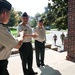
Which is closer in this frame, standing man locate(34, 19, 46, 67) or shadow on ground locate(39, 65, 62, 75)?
shadow on ground locate(39, 65, 62, 75)

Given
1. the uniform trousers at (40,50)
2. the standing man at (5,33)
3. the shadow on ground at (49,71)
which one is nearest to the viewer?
the standing man at (5,33)

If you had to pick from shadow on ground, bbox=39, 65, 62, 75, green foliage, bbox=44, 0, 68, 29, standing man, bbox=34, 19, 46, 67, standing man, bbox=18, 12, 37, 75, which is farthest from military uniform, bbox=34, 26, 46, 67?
green foliage, bbox=44, 0, 68, 29

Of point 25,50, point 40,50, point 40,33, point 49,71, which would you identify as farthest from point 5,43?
point 40,50

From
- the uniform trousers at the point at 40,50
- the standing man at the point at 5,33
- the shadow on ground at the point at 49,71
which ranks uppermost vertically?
the standing man at the point at 5,33

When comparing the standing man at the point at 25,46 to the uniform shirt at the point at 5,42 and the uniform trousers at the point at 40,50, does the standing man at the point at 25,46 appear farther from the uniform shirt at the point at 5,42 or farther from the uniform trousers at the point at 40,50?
the uniform shirt at the point at 5,42

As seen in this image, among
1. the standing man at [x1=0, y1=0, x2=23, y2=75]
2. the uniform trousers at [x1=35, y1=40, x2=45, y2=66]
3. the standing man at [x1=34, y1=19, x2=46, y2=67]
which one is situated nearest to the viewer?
the standing man at [x1=0, y1=0, x2=23, y2=75]

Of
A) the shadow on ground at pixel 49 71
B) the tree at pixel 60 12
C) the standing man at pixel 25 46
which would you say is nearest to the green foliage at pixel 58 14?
the tree at pixel 60 12

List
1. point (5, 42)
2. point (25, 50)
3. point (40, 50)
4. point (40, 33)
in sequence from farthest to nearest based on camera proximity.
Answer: point (40, 50) → point (40, 33) → point (25, 50) → point (5, 42)

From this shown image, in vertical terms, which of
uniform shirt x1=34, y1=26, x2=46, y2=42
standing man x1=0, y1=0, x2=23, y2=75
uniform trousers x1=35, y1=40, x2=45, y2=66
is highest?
standing man x1=0, y1=0, x2=23, y2=75

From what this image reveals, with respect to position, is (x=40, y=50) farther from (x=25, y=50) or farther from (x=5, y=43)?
(x=5, y=43)

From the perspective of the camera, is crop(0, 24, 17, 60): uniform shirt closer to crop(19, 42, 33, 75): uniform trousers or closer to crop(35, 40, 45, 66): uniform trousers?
crop(19, 42, 33, 75): uniform trousers

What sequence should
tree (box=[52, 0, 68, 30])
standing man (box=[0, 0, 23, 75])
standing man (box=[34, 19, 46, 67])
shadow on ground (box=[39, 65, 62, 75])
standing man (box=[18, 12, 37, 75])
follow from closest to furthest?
standing man (box=[0, 0, 23, 75]) → standing man (box=[18, 12, 37, 75]) → shadow on ground (box=[39, 65, 62, 75]) → standing man (box=[34, 19, 46, 67]) → tree (box=[52, 0, 68, 30])

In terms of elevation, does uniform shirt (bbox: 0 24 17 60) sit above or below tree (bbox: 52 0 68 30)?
below

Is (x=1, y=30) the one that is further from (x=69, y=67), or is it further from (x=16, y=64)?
(x=16, y=64)
